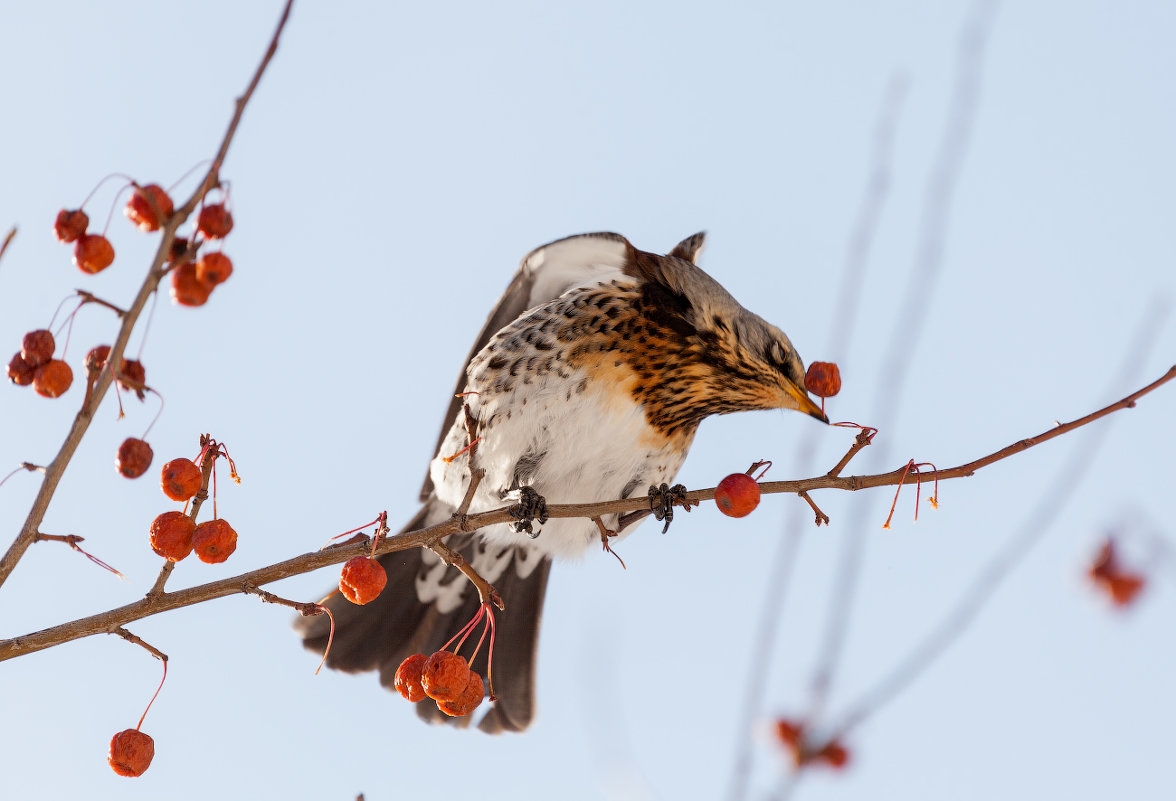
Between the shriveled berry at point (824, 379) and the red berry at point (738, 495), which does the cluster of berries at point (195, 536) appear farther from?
the shriveled berry at point (824, 379)

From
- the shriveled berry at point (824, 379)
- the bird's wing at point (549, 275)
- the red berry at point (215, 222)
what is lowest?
the red berry at point (215, 222)

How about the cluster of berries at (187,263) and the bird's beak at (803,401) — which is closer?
the cluster of berries at (187,263)

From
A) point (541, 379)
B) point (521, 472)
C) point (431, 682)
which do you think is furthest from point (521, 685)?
point (431, 682)

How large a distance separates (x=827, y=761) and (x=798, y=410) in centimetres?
101

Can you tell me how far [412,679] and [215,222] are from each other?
0.93 m

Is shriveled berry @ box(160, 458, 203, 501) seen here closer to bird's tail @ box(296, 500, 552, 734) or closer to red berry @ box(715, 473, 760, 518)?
red berry @ box(715, 473, 760, 518)

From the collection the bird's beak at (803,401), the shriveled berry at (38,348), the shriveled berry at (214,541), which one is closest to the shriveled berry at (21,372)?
the shriveled berry at (38,348)

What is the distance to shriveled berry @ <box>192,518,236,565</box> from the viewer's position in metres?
1.71

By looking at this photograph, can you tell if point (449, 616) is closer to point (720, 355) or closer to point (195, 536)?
point (720, 355)

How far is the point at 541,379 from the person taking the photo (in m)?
3.00

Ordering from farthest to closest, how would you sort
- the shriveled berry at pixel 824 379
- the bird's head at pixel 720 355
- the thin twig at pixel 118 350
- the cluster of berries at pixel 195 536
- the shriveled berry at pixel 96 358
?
1. the bird's head at pixel 720 355
2. the shriveled berry at pixel 824 379
3. the cluster of berries at pixel 195 536
4. the shriveled berry at pixel 96 358
5. the thin twig at pixel 118 350

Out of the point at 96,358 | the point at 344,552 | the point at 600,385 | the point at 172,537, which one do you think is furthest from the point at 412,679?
the point at 600,385

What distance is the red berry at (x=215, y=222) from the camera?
70.1 inches

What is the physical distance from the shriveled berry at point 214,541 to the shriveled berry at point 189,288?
0.42 m
